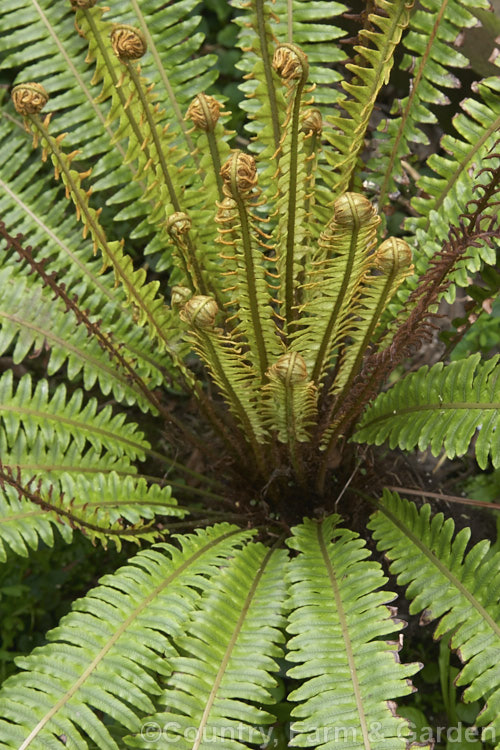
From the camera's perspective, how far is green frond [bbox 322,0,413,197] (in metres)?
1.90

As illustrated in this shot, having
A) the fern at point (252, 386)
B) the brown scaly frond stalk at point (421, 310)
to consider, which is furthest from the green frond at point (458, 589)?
the brown scaly frond stalk at point (421, 310)

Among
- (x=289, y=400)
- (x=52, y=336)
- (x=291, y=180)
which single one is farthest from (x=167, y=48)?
(x=289, y=400)

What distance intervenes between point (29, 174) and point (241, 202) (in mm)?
1133

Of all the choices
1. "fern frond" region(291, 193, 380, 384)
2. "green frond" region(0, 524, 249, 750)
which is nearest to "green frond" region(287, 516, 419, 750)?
"green frond" region(0, 524, 249, 750)

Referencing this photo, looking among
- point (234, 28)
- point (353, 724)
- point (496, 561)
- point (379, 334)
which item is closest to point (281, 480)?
point (379, 334)

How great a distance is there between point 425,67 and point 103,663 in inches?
73.7

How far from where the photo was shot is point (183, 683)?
1.55m

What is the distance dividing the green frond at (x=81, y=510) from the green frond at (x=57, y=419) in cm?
13

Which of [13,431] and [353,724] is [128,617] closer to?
[353,724]

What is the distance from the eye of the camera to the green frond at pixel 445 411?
177 centimetres

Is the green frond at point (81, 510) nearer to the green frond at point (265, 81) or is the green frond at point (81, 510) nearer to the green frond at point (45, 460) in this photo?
the green frond at point (45, 460)

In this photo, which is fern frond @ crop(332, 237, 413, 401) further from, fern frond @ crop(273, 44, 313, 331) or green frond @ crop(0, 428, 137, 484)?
green frond @ crop(0, 428, 137, 484)

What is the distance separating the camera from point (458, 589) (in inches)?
68.6

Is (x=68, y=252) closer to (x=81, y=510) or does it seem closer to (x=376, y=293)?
(x=81, y=510)
